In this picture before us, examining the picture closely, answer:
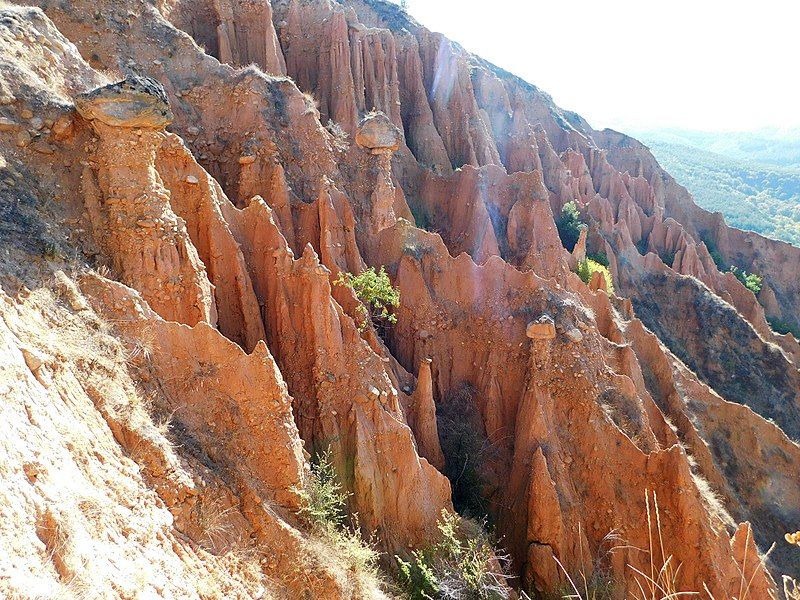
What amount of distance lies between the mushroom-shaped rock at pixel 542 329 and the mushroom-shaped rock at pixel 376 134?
8848 millimetres

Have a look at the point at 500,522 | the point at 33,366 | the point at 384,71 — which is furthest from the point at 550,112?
the point at 33,366

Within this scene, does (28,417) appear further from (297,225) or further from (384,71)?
(384,71)

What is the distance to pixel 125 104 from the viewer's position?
901 cm

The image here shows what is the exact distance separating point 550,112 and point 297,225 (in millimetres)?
39007

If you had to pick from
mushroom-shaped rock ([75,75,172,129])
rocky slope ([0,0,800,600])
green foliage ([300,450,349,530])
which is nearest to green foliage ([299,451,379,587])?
green foliage ([300,450,349,530])

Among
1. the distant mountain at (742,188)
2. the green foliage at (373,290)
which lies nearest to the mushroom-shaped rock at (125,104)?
the green foliage at (373,290)

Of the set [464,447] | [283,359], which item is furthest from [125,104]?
[464,447]

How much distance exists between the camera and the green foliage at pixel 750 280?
3878cm

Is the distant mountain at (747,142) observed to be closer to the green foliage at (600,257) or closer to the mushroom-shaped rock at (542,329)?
the green foliage at (600,257)

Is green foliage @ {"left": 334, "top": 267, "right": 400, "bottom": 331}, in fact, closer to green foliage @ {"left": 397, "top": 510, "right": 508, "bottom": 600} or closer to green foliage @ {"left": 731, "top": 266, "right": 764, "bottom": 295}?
green foliage @ {"left": 397, "top": 510, "right": 508, "bottom": 600}

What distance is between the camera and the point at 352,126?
24172mm

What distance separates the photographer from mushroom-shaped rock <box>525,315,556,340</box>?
46.3ft

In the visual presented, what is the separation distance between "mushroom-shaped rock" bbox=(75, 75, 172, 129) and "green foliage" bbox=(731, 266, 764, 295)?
135 feet

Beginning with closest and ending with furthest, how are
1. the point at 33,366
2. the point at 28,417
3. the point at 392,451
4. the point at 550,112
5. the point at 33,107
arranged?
the point at 28,417
the point at 33,366
the point at 33,107
the point at 392,451
the point at 550,112
